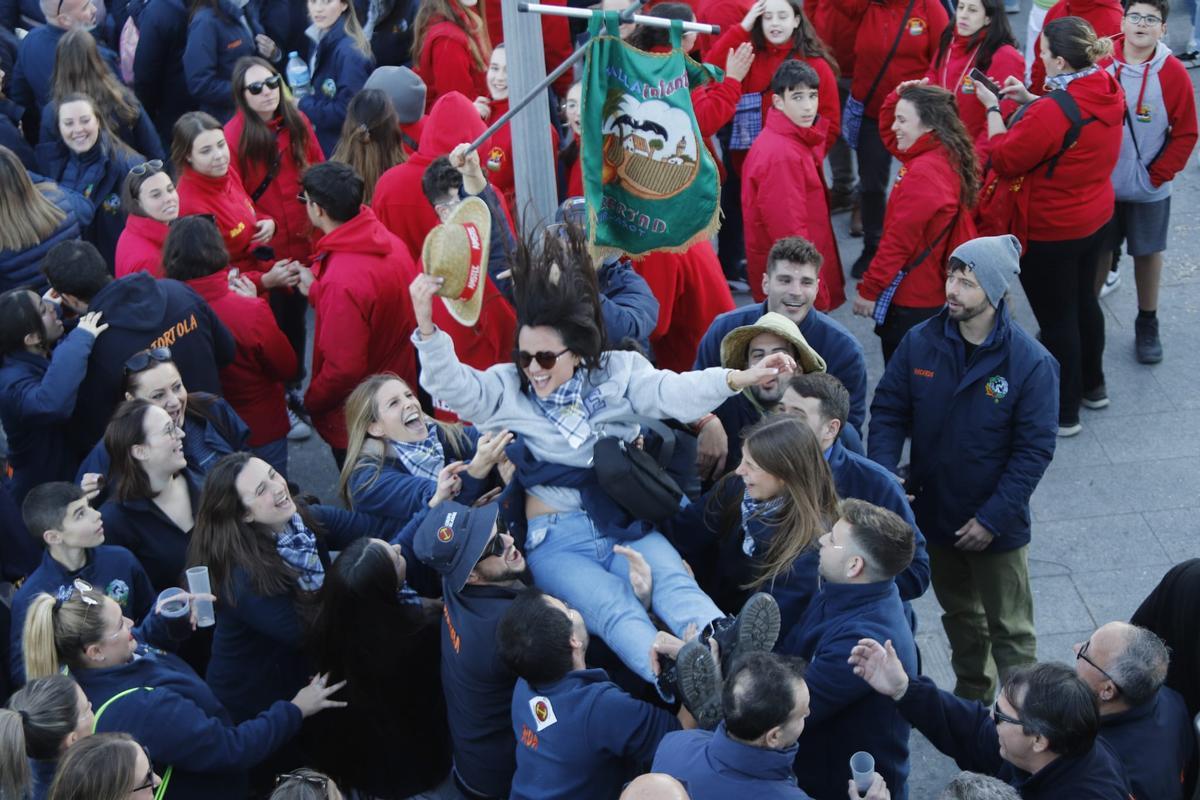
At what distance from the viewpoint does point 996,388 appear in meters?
4.99

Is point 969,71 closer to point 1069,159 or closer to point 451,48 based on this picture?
point 1069,159

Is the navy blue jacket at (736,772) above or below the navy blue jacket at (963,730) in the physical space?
above

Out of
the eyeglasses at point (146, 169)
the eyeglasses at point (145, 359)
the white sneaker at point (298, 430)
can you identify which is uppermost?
the eyeglasses at point (146, 169)

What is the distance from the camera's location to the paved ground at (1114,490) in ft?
18.6

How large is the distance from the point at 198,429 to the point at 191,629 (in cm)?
116

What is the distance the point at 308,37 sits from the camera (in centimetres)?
915

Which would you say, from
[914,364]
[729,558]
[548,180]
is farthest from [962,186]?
[729,558]

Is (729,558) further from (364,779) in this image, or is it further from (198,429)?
(198,429)

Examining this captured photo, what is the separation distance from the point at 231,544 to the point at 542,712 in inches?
51.1

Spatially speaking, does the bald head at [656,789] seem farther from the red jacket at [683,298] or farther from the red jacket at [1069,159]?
the red jacket at [1069,159]

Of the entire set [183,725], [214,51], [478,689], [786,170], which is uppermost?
[214,51]

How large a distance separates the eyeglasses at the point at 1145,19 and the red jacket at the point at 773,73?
1578 mm

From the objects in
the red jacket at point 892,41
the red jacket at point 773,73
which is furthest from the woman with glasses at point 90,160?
the red jacket at point 892,41

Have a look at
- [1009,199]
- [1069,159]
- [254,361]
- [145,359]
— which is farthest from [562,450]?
[1069,159]
